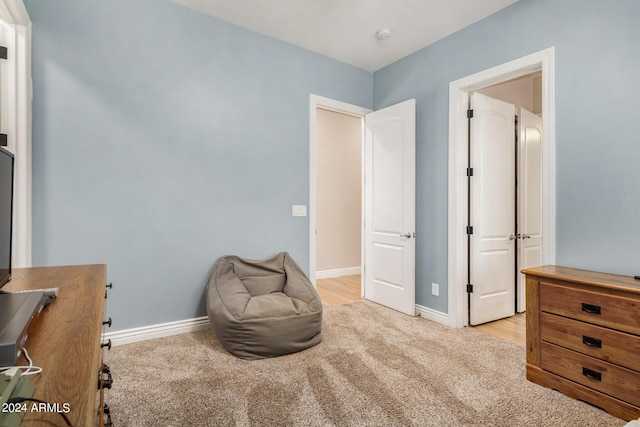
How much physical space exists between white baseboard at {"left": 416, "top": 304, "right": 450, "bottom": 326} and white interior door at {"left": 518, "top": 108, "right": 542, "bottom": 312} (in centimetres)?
96

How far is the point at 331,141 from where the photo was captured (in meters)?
5.12

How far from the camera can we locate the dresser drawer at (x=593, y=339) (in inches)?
64.7

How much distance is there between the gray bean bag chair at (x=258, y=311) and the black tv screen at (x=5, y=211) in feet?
4.53

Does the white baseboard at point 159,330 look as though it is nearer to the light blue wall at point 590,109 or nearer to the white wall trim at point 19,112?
the white wall trim at point 19,112

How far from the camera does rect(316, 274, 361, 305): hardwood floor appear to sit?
152 inches

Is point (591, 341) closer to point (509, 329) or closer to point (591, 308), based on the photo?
point (591, 308)

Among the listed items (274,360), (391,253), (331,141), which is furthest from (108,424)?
(331,141)

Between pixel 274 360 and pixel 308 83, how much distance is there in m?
2.61

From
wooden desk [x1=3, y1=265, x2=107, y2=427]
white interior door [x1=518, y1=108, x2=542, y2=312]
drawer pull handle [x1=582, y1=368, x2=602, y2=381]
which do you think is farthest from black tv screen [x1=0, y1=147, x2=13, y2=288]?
white interior door [x1=518, y1=108, x2=542, y2=312]

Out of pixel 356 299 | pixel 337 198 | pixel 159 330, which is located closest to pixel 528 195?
pixel 356 299

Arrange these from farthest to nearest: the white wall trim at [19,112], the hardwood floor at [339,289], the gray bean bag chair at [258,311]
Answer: the hardwood floor at [339,289], the gray bean bag chair at [258,311], the white wall trim at [19,112]

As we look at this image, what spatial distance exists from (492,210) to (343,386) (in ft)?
7.22

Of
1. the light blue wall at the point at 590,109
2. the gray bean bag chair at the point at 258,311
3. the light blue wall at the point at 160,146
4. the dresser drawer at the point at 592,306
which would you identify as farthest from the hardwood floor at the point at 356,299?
the gray bean bag chair at the point at 258,311

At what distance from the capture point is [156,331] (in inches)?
103
